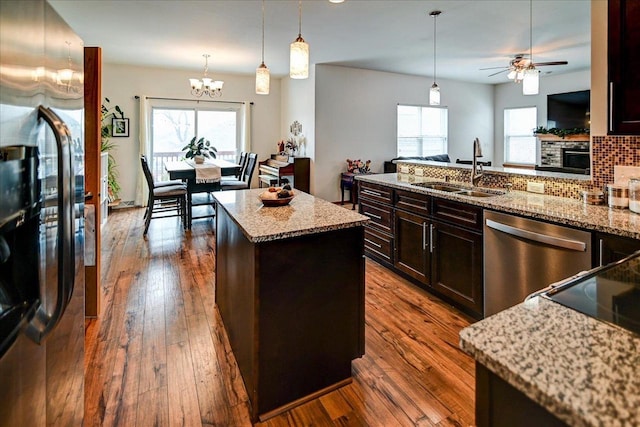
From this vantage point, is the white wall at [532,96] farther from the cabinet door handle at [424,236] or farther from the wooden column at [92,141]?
the wooden column at [92,141]

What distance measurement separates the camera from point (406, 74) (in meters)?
7.67

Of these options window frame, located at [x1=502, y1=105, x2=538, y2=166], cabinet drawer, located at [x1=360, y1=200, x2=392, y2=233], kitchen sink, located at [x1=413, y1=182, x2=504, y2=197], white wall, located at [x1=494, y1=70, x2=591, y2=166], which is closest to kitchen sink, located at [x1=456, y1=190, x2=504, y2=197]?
kitchen sink, located at [x1=413, y1=182, x2=504, y2=197]

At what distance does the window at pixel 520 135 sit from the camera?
8586 millimetres

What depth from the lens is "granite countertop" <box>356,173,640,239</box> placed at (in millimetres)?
1786

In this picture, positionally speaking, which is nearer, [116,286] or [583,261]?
[583,261]

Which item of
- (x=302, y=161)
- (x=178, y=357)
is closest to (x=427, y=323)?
(x=178, y=357)

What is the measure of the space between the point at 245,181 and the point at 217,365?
422 cm

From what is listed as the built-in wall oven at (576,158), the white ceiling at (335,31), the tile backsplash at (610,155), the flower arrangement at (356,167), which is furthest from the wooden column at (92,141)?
the built-in wall oven at (576,158)

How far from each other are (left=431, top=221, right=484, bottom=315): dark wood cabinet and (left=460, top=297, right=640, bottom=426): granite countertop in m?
1.72

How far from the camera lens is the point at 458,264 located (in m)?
2.66

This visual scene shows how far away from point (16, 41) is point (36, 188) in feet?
1.15

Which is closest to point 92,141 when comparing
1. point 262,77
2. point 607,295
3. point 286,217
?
point 262,77

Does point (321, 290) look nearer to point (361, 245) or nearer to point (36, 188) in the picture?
point (361, 245)

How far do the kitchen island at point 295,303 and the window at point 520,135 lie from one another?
8.35 meters
